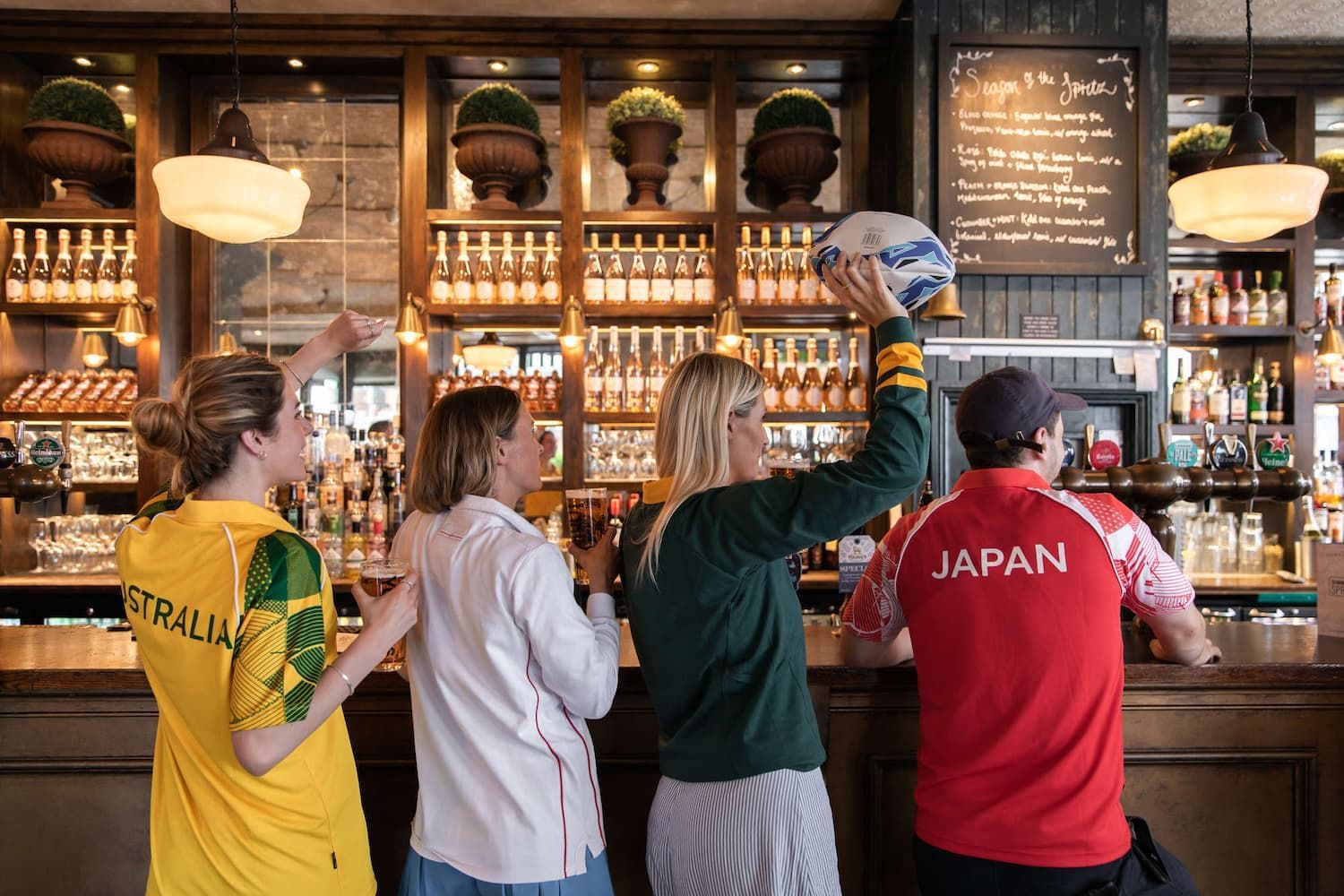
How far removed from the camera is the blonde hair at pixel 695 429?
131cm

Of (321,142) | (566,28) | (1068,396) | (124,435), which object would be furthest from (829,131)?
(124,435)

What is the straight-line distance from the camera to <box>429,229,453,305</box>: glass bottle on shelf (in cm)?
390

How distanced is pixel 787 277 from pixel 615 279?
75cm

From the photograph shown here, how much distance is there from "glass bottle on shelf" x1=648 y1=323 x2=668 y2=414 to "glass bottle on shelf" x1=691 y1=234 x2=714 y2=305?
25 cm

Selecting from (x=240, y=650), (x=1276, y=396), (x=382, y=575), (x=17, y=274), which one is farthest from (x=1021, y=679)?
(x=17, y=274)

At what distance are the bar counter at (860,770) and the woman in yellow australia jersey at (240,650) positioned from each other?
0.52 m

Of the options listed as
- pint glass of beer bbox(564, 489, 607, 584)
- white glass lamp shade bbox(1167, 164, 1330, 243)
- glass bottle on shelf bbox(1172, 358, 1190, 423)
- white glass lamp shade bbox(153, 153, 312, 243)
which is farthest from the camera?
glass bottle on shelf bbox(1172, 358, 1190, 423)

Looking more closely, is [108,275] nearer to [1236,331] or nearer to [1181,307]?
[1181,307]

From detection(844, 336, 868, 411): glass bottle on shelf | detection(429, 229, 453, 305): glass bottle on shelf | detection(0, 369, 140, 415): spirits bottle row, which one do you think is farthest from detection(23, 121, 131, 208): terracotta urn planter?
detection(844, 336, 868, 411): glass bottle on shelf

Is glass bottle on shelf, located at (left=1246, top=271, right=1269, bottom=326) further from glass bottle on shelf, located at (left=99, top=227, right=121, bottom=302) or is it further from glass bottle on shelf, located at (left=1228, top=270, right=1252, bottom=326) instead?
glass bottle on shelf, located at (left=99, top=227, right=121, bottom=302)

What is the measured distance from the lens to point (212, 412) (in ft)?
3.95

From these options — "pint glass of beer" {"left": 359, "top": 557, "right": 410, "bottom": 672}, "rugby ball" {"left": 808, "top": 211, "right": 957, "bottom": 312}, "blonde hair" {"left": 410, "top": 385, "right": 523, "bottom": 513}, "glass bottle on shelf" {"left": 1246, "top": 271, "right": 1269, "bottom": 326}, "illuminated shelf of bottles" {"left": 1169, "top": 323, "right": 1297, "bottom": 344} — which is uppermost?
"glass bottle on shelf" {"left": 1246, "top": 271, "right": 1269, "bottom": 326}

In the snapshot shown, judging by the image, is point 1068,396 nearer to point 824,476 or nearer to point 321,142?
point 824,476

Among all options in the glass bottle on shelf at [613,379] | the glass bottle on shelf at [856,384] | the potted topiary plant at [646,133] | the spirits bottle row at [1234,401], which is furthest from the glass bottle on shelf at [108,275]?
the spirits bottle row at [1234,401]
